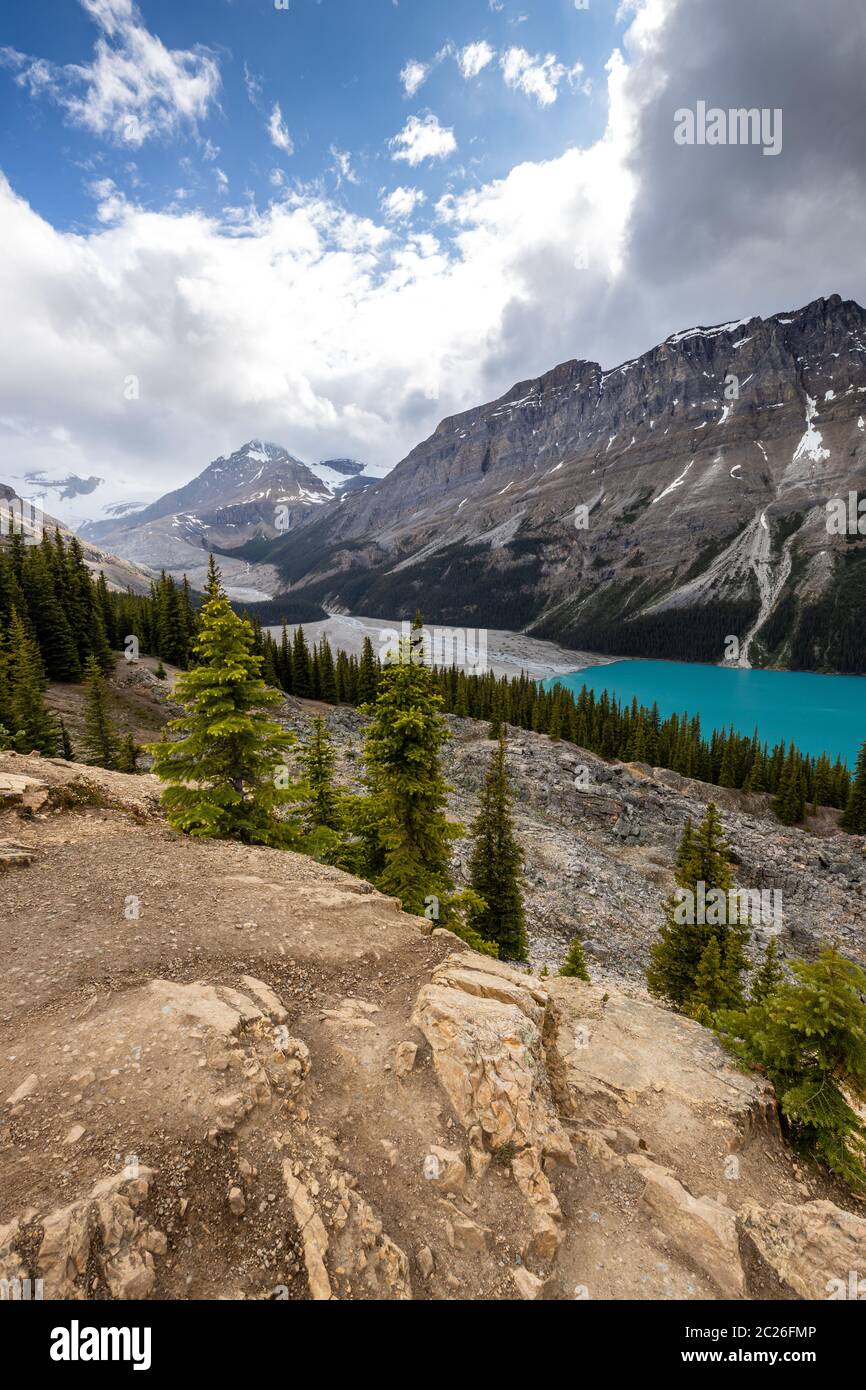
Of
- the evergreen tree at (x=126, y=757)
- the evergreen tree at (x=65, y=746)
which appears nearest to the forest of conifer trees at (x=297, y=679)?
the evergreen tree at (x=65, y=746)

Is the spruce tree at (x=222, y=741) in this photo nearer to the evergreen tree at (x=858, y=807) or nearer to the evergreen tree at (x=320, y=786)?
the evergreen tree at (x=320, y=786)

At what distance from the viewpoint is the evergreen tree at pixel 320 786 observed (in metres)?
16.9

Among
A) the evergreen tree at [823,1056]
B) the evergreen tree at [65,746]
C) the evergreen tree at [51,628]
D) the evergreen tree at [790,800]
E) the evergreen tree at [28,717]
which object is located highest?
the evergreen tree at [51,628]

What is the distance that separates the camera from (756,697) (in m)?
135

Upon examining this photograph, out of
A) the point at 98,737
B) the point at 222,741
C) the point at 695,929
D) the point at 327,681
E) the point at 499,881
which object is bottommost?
the point at 695,929

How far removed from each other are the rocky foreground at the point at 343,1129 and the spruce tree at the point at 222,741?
3.39 meters

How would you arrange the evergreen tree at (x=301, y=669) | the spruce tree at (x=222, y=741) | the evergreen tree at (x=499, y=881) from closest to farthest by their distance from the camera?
the spruce tree at (x=222, y=741)
the evergreen tree at (x=499, y=881)
the evergreen tree at (x=301, y=669)

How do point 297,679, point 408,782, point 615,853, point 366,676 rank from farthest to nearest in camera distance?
1. point 366,676
2. point 297,679
3. point 615,853
4. point 408,782

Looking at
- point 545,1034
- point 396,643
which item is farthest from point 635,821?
point 545,1034

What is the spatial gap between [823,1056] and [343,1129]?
7157 millimetres

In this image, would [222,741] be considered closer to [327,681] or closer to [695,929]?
[695,929]

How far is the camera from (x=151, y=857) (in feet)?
40.5

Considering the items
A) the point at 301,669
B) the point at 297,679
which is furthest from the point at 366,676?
the point at 297,679

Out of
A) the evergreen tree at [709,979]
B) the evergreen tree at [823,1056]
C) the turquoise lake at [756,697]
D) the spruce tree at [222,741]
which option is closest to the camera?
the evergreen tree at [823,1056]
